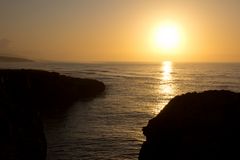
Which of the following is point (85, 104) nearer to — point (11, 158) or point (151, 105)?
point (151, 105)

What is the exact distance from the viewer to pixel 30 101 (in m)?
81.8

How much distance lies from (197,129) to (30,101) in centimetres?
6641

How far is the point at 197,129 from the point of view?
67.7ft

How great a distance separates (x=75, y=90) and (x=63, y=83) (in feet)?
16.7

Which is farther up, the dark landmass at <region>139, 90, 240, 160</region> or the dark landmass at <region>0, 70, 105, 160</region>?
the dark landmass at <region>139, 90, 240, 160</region>

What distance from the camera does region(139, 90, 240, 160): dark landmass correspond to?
19438 millimetres

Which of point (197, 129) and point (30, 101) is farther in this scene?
point (30, 101)

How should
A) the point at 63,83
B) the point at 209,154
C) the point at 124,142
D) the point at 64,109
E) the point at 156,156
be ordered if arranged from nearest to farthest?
1. the point at 209,154
2. the point at 156,156
3. the point at 124,142
4. the point at 64,109
5. the point at 63,83

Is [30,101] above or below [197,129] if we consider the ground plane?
below

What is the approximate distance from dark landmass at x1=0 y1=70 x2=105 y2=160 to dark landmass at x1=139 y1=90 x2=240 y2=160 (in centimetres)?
1200

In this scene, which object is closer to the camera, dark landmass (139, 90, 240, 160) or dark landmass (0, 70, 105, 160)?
dark landmass (139, 90, 240, 160)

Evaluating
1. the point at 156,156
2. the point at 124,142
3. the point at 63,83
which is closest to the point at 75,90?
the point at 63,83

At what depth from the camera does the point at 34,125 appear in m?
34.2

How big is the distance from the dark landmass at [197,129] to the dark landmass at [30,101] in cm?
1200
